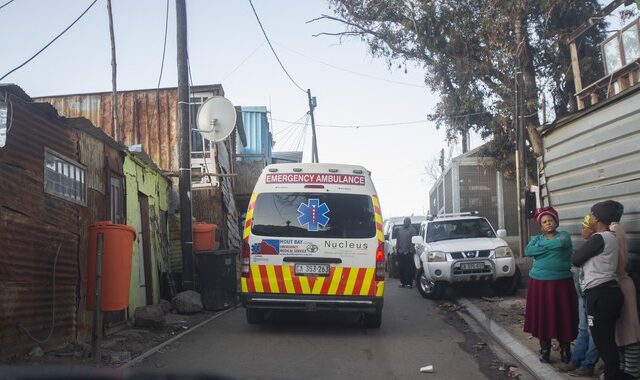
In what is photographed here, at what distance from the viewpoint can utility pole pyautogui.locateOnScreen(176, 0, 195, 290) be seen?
12.1m

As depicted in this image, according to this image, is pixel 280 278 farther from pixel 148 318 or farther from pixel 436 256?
pixel 436 256

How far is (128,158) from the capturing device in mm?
A: 10984

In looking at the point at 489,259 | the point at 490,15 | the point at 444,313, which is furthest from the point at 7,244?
the point at 490,15

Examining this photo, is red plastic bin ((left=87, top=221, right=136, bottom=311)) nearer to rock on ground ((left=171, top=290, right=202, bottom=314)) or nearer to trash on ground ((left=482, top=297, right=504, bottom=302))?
rock on ground ((left=171, top=290, right=202, bottom=314))

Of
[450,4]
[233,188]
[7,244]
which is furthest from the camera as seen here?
[233,188]

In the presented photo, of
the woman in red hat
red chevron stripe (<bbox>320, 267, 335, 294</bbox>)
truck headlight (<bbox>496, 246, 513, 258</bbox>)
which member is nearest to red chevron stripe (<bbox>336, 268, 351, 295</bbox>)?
red chevron stripe (<bbox>320, 267, 335, 294</bbox>)

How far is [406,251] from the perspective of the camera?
1557cm

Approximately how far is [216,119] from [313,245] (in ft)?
14.0

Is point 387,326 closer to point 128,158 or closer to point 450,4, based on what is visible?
point 128,158

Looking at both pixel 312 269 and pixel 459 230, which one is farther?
pixel 459 230

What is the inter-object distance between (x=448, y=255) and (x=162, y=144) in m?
9.19

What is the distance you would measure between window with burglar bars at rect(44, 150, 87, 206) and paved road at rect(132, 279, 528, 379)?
7.73ft

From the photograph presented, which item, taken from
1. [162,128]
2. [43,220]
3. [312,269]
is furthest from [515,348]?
[162,128]

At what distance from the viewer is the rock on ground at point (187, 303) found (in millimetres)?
11477
